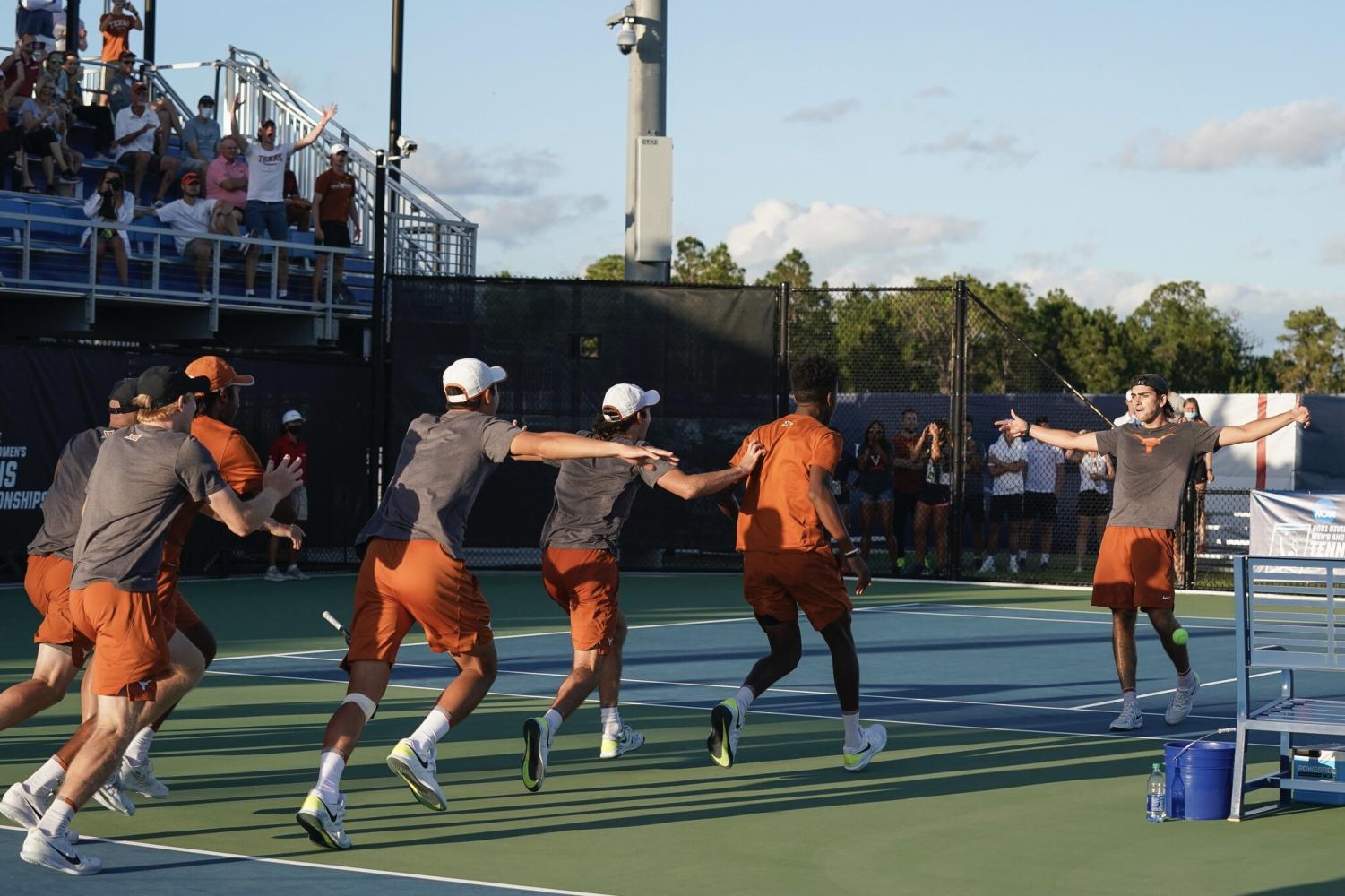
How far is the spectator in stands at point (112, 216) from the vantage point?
837 inches

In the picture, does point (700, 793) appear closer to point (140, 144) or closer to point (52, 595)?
point (52, 595)

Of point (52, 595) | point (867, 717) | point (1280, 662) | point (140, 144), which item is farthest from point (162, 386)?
point (140, 144)

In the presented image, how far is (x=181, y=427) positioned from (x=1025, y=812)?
3.94 metres

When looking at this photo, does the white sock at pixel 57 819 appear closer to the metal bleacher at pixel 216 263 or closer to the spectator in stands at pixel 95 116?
the metal bleacher at pixel 216 263

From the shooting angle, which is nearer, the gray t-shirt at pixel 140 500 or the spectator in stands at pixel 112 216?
the gray t-shirt at pixel 140 500

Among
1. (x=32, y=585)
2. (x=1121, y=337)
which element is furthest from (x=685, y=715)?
(x=1121, y=337)

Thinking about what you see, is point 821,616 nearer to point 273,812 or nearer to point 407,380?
point 273,812

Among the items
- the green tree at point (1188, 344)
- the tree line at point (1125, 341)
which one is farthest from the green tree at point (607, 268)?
the green tree at point (1188, 344)

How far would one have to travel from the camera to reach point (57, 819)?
6.39 meters

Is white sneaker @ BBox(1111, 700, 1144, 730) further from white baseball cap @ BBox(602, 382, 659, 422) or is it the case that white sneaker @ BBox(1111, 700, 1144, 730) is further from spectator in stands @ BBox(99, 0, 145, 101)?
spectator in stands @ BBox(99, 0, 145, 101)

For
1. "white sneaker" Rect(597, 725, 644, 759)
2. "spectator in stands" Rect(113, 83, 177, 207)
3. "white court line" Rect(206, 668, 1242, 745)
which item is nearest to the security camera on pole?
"spectator in stands" Rect(113, 83, 177, 207)

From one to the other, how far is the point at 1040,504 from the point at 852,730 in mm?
13748

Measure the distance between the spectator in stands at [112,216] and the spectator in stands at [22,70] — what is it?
239cm

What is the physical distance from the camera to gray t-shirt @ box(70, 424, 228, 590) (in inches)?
258
